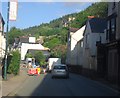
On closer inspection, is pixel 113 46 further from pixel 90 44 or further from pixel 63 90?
pixel 90 44

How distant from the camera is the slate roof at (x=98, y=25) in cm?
5512

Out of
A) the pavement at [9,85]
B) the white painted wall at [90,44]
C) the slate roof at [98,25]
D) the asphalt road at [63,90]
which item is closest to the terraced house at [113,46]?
the asphalt road at [63,90]

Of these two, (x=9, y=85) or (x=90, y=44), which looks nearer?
(x=9, y=85)

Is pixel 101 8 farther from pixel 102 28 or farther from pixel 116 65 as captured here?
pixel 116 65

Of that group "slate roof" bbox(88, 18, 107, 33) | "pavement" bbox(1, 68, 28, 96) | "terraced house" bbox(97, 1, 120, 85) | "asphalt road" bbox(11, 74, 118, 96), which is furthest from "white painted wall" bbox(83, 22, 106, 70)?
"asphalt road" bbox(11, 74, 118, 96)

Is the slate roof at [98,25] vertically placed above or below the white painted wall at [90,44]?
above

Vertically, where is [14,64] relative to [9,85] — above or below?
above

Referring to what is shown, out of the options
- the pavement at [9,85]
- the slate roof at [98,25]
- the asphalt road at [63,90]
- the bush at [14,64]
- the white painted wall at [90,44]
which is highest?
the slate roof at [98,25]

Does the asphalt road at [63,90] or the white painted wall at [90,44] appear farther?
the white painted wall at [90,44]

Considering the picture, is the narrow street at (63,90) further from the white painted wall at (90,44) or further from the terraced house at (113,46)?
the white painted wall at (90,44)

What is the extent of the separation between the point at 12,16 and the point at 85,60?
31.1 metres

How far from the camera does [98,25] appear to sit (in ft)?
188

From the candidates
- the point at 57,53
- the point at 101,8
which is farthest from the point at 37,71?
the point at 57,53

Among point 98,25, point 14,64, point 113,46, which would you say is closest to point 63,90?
point 113,46
